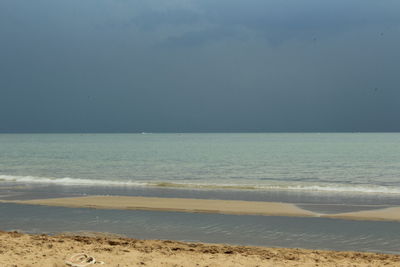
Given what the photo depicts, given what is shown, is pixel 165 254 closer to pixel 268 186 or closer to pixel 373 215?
pixel 373 215

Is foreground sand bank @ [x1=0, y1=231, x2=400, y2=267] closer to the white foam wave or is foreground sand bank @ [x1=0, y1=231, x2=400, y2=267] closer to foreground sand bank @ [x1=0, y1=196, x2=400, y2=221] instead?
foreground sand bank @ [x1=0, y1=196, x2=400, y2=221]

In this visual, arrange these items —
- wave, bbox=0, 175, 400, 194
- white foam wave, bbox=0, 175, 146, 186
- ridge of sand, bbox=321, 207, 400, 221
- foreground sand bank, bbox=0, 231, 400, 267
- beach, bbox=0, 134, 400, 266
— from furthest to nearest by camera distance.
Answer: white foam wave, bbox=0, 175, 146, 186 → wave, bbox=0, 175, 400, 194 → ridge of sand, bbox=321, 207, 400, 221 → beach, bbox=0, 134, 400, 266 → foreground sand bank, bbox=0, 231, 400, 267

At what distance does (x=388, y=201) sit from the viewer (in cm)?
1861

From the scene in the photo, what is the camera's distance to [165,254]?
28.9 feet

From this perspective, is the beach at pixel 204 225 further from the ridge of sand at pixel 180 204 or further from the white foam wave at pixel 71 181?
the white foam wave at pixel 71 181

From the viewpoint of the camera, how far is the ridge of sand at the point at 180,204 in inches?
598

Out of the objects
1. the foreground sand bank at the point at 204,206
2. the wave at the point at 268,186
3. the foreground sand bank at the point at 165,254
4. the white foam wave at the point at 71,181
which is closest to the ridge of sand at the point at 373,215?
the foreground sand bank at the point at 204,206

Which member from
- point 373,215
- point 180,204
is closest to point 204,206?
point 180,204

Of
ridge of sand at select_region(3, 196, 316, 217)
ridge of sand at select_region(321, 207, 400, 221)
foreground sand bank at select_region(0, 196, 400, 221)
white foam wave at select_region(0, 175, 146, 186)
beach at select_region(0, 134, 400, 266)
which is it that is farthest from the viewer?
white foam wave at select_region(0, 175, 146, 186)

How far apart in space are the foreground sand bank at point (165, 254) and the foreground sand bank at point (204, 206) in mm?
5405

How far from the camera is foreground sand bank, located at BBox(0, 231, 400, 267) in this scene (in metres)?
8.22

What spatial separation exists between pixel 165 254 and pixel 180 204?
8.16m

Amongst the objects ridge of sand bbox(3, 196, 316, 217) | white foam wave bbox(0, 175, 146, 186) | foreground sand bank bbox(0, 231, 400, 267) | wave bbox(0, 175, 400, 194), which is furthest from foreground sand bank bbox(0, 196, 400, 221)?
white foam wave bbox(0, 175, 146, 186)

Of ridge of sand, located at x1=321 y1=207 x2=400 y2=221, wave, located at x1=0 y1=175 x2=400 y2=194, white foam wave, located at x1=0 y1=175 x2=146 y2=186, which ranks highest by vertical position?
ridge of sand, located at x1=321 y1=207 x2=400 y2=221
